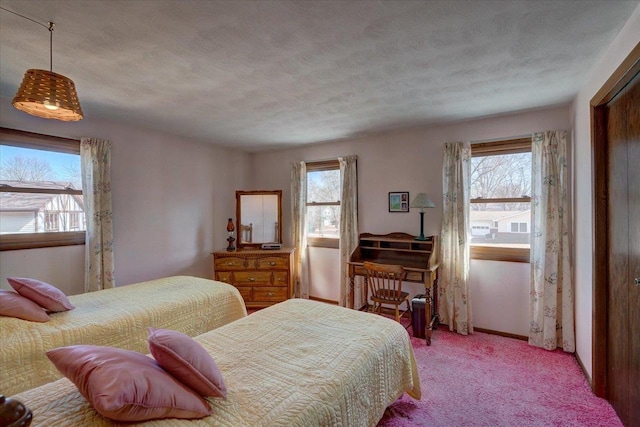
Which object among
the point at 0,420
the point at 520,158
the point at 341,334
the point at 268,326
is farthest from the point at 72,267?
the point at 520,158

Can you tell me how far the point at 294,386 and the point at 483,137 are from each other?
10.2 feet

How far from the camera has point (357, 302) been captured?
158 inches

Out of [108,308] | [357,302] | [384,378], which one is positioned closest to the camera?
[384,378]

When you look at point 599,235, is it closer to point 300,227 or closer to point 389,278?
point 389,278

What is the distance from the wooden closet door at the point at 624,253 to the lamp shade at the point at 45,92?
3.04 m

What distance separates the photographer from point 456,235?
10.7ft

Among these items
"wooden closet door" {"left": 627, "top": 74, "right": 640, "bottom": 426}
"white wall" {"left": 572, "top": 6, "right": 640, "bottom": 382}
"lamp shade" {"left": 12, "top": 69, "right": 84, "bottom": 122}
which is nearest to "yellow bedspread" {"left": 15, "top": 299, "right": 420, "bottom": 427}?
"wooden closet door" {"left": 627, "top": 74, "right": 640, "bottom": 426}

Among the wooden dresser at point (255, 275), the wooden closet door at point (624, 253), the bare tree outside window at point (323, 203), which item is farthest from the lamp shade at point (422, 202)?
the wooden dresser at point (255, 275)

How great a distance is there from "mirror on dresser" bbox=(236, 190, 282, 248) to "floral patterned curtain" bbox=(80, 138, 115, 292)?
64.7 inches

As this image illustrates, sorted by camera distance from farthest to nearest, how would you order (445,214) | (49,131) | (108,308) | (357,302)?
(357,302) → (445,214) → (49,131) → (108,308)

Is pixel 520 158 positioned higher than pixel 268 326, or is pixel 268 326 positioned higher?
pixel 520 158

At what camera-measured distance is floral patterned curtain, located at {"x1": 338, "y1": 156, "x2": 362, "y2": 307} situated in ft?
13.0

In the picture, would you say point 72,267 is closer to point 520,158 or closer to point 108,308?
point 108,308

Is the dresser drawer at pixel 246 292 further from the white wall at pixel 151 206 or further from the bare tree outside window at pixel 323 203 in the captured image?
the bare tree outside window at pixel 323 203
